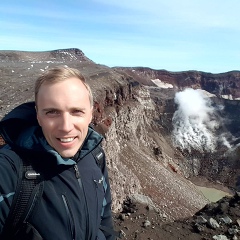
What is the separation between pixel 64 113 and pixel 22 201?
2.56 feet

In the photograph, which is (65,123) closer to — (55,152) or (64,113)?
(64,113)

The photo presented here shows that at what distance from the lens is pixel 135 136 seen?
134 feet

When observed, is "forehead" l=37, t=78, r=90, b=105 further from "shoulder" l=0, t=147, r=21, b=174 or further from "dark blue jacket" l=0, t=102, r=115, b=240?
"shoulder" l=0, t=147, r=21, b=174

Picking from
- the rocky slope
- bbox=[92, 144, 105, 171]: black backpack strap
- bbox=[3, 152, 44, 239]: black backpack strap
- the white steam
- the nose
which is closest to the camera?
bbox=[3, 152, 44, 239]: black backpack strap

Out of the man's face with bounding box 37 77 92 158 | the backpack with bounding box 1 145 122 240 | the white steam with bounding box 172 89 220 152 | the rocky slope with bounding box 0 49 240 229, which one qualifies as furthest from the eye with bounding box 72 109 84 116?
the white steam with bounding box 172 89 220 152

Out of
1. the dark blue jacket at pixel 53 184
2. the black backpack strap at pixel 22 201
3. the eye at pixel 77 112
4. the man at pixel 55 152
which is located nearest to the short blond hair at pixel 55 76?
the man at pixel 55 152

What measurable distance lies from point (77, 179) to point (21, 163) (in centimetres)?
59

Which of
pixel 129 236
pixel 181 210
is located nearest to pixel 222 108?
pixel 181 210

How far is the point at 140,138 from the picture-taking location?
141 ft

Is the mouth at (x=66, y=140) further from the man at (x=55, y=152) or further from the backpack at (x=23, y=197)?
the backpack at (x=23, y=197)

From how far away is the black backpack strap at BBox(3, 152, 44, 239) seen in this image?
8.63 ft

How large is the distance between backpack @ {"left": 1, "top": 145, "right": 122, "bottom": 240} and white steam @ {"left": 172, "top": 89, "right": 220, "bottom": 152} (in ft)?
187

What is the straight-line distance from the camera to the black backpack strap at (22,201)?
2.63 meters

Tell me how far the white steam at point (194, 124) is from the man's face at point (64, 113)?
56.9m
